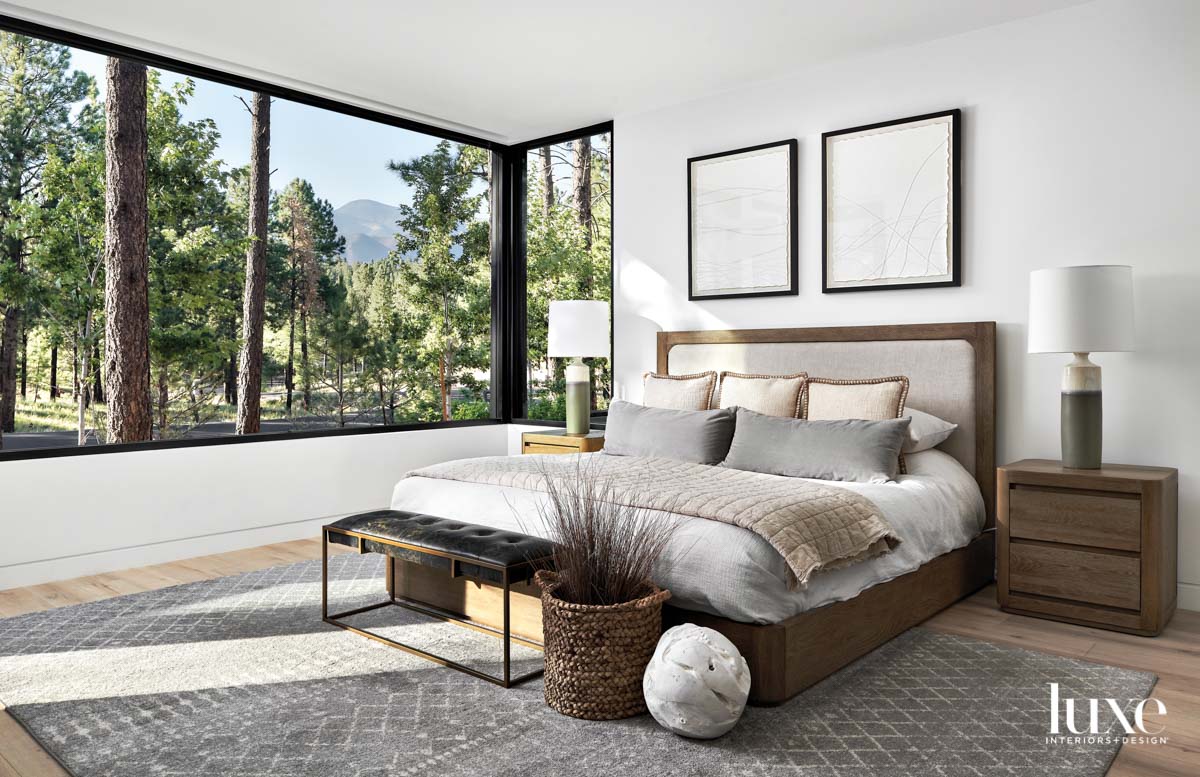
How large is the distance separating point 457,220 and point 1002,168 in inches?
144

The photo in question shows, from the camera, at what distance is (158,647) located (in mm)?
3119

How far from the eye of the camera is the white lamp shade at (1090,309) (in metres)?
3.41

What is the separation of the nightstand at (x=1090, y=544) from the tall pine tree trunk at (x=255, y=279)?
4.04 metres

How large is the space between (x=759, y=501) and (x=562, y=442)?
2570 mm

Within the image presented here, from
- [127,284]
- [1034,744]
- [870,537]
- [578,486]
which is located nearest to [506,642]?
[578,486]

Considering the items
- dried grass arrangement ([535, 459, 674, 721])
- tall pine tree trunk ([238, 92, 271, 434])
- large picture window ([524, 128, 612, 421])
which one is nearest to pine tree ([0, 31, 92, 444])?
tall pine tree trunk ([238, 92, 271, 434])

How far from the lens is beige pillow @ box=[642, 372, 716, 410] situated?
15.2 ft

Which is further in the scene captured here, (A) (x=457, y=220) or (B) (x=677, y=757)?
(A) (x=457, y=220)

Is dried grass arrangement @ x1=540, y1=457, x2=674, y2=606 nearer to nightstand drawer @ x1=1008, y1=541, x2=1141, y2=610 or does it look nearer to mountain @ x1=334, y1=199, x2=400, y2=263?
nightstand drawer @ x1=1008, y1=541, x2=1141, y2=610

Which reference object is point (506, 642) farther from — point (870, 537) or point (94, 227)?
point (94, 227)

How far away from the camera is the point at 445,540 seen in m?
2.96
